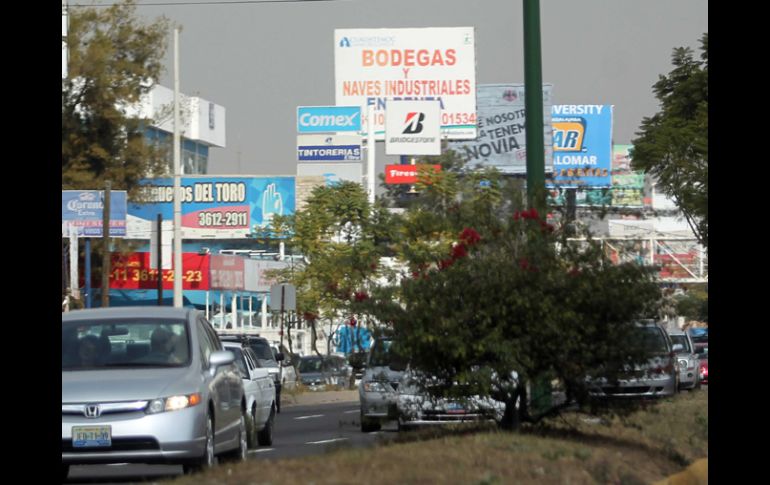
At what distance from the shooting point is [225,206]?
92375 millimetres

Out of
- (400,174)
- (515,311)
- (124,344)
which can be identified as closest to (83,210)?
(400,174)

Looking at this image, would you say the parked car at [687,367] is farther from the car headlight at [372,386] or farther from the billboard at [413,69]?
the billboard at [413,69]

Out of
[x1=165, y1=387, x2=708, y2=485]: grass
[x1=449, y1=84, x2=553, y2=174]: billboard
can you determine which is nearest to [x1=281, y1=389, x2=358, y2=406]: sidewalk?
[x1=165, y1=387, x2=708, y2=485]: grass

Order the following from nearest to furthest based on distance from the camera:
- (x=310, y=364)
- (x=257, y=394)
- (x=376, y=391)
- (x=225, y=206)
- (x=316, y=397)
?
1. (x=257, y=394)
2. (x=376, y=391)
3. (x=316, y=397)
4. (x=310, y=364)
5. (x=225, y=206)

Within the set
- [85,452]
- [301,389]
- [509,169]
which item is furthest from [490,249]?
[509,169]

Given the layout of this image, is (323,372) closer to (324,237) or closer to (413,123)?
(324,237)

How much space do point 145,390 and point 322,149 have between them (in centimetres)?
7555

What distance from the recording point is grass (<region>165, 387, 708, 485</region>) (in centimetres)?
1123

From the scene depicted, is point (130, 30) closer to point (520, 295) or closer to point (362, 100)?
point (362, 100)

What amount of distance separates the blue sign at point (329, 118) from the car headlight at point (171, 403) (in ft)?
242

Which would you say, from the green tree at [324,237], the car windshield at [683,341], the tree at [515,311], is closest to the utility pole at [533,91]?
the tree at [515,311]

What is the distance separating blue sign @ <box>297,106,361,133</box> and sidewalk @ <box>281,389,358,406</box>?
42.2 metres
